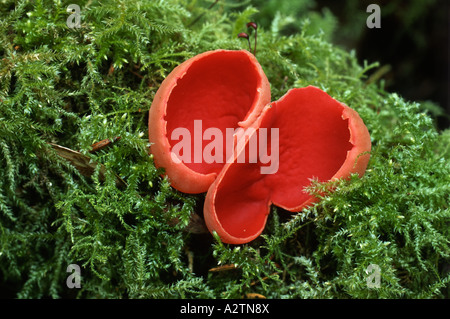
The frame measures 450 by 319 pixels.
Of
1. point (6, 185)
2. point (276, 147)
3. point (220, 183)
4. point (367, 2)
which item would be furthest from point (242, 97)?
point (367, 2)

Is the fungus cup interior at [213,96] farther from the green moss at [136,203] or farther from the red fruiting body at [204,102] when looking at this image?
the green moss at [136,203]

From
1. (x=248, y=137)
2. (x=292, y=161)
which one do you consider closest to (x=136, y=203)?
(x=248, y=137)

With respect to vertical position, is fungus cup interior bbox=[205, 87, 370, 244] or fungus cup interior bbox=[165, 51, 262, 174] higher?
fungus cup interior bbox=[165, 51, 262, 174]

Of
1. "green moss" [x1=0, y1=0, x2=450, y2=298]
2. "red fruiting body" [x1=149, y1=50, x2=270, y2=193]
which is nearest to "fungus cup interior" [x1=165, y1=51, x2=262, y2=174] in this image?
"red fruiting body" [x1=149, y1=50, x2=270, y2=193]

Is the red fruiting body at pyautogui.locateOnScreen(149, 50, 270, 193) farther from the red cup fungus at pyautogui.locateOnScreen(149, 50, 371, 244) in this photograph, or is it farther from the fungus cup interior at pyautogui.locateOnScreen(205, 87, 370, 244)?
the fungus cup interior at pyautogui.locateOnScreen(205, 87, 370, 244)

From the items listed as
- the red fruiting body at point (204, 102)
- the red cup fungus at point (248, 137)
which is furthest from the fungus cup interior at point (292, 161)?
the red fruiting body at point (204, 102)

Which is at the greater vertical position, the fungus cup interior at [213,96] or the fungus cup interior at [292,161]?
the fungus cup interior at [213,96]

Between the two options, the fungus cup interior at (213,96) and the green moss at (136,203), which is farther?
the fungus cup interior at (213,96)

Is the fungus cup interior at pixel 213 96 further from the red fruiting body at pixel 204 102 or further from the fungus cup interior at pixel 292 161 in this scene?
the fungus cup interior at pixel 292 161
